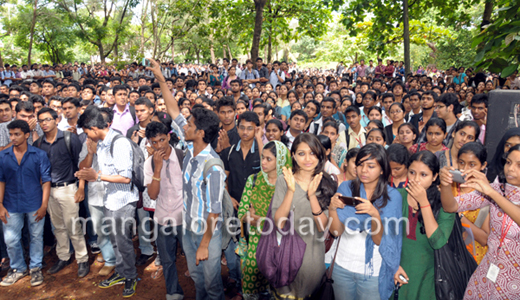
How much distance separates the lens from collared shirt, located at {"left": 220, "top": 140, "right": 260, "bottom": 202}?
162 inches

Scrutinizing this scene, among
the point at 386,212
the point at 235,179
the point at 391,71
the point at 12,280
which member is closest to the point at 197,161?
the point at 235,179

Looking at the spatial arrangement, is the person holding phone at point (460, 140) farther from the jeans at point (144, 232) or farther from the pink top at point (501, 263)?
the jeans at point (144, 232)

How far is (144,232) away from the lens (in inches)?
182

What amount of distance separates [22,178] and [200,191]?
2.69 m

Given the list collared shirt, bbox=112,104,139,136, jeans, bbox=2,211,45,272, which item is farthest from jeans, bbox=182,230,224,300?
collared shirt, bbox=112,104,139,136

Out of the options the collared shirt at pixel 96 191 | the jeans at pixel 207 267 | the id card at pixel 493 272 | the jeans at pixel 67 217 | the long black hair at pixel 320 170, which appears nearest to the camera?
the id card at pixel 493 272

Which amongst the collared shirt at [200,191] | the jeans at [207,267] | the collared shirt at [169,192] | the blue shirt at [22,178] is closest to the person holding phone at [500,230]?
the collared shirt at [200,191]

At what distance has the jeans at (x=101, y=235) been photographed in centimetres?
425

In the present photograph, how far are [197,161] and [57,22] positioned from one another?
29.1 metres

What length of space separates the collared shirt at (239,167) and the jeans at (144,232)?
48.9 inches

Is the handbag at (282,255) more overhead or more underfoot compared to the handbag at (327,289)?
more overhead

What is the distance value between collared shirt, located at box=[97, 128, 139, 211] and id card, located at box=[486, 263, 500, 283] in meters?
3.42

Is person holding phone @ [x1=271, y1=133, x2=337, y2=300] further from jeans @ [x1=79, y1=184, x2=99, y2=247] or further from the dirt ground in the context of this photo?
jeans @ [x1=79, y1=184, x2=99, y2=247]

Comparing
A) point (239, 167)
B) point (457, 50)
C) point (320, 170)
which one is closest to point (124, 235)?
point (239, 167)
